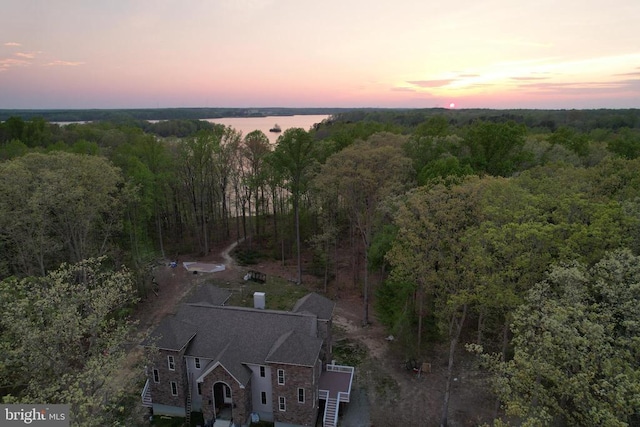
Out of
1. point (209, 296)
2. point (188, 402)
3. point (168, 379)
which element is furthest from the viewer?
point (209, 296)

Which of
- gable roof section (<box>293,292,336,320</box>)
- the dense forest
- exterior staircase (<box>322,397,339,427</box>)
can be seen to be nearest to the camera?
the dense forest

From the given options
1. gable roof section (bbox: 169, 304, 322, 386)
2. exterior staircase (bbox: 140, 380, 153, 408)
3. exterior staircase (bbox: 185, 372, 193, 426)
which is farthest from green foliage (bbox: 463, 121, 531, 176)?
exterior staircase (bbox: 140, 380, 153, 408)

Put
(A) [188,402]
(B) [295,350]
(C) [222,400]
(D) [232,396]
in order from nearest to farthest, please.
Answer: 1. (B) [295,350]
2. (D) [232,396]
3. (A) [188,402]
4. (C) [222,400]

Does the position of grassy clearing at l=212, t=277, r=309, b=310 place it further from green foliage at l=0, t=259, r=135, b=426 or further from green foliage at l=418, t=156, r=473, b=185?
green foliage at l=0, t=259, r=135, b=426

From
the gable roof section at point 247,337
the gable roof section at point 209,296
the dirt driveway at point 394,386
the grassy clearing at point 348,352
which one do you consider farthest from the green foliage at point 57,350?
the grassy clearing at point 348,352

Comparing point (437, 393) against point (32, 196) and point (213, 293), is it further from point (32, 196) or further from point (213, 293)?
point (32, 196)

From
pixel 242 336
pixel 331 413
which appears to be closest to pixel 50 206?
pixel 242 336

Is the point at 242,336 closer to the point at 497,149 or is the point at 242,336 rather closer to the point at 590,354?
the point at 590,354
